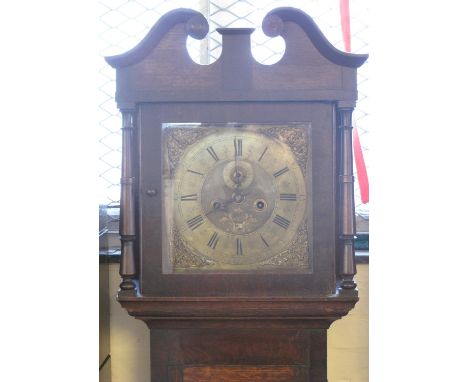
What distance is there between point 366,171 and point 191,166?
587 mm

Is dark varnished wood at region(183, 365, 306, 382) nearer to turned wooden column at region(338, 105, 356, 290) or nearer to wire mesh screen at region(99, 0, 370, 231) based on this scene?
turned wooden column at region(338, 105, 356, 290)

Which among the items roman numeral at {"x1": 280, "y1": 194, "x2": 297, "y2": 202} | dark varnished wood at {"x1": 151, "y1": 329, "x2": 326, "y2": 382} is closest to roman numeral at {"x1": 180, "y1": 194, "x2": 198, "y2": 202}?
roman numeral at {"x1": 280, "y1": 194, "x2": 297, "y2": 202}

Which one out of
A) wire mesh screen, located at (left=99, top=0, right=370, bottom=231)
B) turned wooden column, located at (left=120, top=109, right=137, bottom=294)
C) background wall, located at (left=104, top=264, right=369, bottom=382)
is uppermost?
wire mesh screen, located at (left=99, top=0, right=370, bottom=231)

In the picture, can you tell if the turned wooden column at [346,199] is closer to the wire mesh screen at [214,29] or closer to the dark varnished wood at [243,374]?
the dark varnished wood at [243,374]

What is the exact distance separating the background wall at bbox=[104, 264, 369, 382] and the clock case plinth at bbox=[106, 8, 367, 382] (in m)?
0.45

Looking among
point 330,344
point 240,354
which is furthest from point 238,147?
point 330,344

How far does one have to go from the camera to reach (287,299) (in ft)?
4.28

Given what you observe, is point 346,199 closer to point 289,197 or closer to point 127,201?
point 289,197

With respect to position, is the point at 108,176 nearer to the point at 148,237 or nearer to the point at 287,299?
the point at 148,237

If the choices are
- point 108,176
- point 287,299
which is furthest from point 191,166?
point 108,176

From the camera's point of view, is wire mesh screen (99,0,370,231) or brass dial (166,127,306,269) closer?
brass dial (166,127,306,269)

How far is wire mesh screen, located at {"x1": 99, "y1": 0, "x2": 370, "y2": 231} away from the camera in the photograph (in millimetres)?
1832

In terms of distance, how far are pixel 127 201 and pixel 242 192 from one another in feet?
0.91

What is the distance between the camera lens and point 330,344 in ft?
5.77
